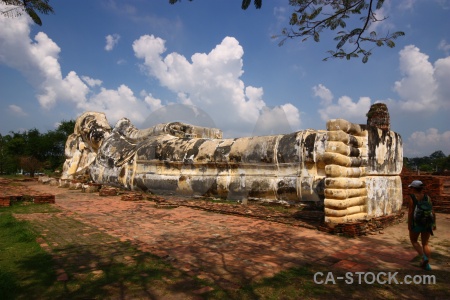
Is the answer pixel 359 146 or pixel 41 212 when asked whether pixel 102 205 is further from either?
pixel 359 146

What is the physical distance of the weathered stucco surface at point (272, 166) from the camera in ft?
15.1

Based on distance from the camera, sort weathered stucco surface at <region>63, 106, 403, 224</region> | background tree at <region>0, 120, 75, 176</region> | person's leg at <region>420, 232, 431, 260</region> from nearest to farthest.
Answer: person's leg at <region>420, 232, 431, 260</region> < weathered stucco surface at <region>63, 106, 403, 224</region> < background tree at <region>0, 120, 75, 176</region>

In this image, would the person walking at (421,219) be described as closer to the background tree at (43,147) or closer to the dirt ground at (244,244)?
the dirt ground at (244,244)

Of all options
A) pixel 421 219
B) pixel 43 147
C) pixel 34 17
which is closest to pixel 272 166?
pixel 421 219

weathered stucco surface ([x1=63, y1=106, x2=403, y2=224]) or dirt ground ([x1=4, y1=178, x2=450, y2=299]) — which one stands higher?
weathered stucco surface ([x1=63, y1=106, x2=403, y2=224])

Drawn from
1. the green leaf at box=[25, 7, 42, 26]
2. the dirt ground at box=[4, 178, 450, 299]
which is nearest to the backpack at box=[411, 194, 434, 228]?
the dirt ground at box=[4, 178, 450, 299]

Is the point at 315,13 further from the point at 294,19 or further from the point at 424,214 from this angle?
the point at 424,214

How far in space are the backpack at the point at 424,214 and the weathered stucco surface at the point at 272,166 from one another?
1.24m

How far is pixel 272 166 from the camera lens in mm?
6410

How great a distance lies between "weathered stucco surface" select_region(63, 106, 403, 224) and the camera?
4617 millimetres

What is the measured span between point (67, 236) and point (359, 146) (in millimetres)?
4282

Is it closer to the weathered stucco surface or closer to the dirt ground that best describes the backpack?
the dirt ground

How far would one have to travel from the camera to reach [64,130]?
25.6 meters

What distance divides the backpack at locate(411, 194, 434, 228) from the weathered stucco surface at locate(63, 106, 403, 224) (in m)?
1.24
